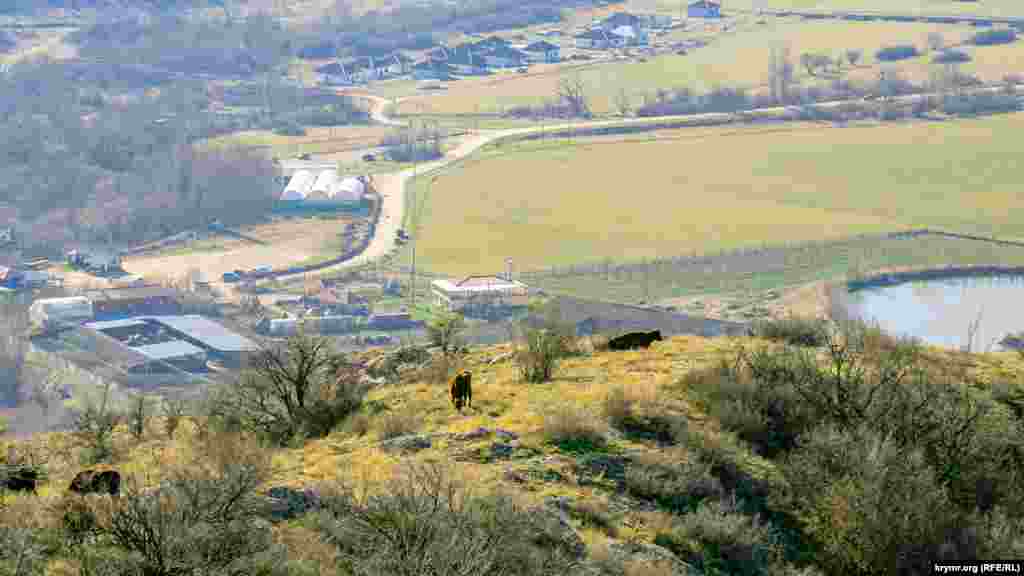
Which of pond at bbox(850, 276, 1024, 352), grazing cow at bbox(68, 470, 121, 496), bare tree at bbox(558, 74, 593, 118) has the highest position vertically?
grazing cow at bbox(68, 470, 121, 496)

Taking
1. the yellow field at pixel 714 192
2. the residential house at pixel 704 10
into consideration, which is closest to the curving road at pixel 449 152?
the yellow field at pixel 714 192

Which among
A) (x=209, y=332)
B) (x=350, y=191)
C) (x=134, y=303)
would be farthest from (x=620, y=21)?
(x=209, y=332)

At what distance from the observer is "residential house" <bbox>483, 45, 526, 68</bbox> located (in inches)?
4321

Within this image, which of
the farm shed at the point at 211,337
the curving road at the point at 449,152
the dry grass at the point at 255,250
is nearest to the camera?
the farm shed at the point at 211,337

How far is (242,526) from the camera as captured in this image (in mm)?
12977

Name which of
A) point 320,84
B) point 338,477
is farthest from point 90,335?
point 320,84

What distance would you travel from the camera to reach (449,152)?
78.4 metres

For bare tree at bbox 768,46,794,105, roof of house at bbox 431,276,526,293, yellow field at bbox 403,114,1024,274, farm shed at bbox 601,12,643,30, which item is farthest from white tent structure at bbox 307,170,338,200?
farm shed at bbox 601,12,643,30

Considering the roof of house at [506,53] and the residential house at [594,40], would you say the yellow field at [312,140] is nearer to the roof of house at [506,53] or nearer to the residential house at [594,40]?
the roof of house at [506,53]

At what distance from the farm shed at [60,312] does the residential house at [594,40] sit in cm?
7049

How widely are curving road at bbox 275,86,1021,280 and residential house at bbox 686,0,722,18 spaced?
121ft

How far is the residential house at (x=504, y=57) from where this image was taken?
110 meters

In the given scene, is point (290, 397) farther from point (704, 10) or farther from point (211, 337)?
point (704, 10)

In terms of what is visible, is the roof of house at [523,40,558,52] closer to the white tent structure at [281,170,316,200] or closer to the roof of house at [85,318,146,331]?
the white tent structure at [281,170,316,200]
